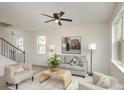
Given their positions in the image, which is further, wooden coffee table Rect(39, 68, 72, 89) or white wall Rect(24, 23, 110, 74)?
white wall Rect(24, 23, 110, 74)

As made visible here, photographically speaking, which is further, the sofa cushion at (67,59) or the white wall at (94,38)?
the sofa cushion at (67,59)

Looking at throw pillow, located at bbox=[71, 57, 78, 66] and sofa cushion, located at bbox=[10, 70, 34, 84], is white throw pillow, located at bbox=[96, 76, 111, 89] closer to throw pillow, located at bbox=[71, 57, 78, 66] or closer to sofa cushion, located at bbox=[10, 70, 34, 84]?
sofa cushion, located at bbox=[10, 70, 34, 84]

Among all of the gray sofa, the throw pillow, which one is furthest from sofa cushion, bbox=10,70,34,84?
the throw pillow

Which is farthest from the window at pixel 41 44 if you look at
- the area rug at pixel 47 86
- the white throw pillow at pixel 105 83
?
the white throw pillow at pixel 105 83

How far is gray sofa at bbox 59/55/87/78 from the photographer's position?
454 cm

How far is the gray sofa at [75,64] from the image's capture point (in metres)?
4.54

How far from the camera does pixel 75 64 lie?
198 inches

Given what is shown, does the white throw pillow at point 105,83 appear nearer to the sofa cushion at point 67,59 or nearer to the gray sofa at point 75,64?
the gray sofa at point 75,64

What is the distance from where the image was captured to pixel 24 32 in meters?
7.80

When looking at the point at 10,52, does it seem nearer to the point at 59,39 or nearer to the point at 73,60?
the point at 59,39

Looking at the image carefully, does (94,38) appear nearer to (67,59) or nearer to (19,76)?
(67,59)

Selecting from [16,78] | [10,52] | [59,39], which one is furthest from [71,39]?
[10,52]

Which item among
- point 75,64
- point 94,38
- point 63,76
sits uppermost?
point 94,38

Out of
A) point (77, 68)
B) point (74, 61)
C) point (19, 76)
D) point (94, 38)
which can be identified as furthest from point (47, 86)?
point (94, 38)
